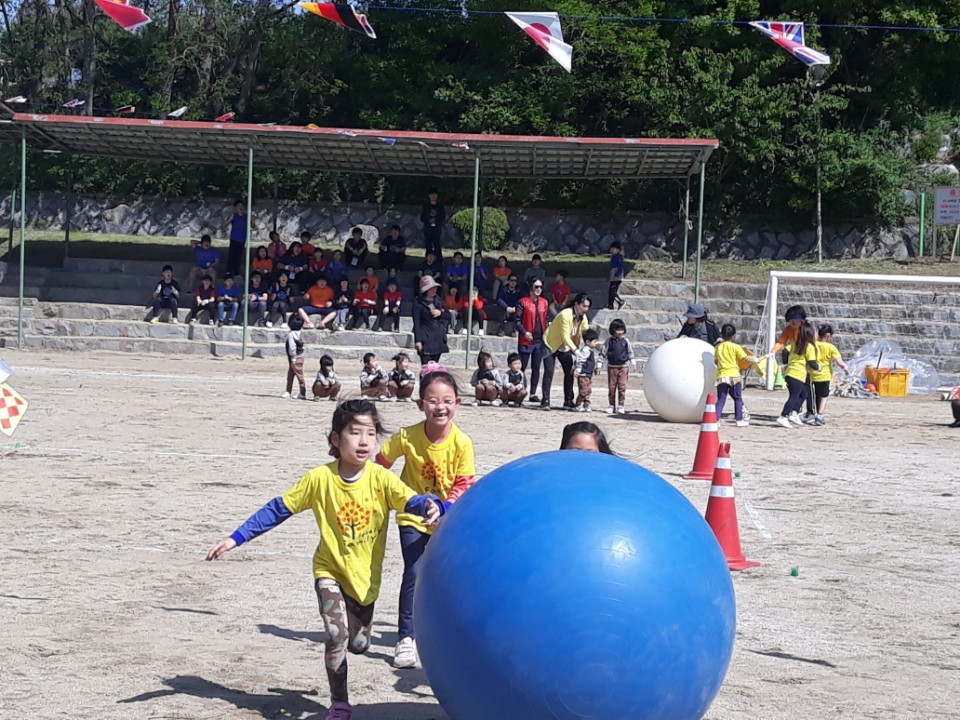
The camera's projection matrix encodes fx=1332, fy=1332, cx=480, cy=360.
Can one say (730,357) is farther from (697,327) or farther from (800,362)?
(697,327)

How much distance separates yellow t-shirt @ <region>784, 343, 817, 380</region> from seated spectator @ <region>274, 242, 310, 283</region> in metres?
13.4

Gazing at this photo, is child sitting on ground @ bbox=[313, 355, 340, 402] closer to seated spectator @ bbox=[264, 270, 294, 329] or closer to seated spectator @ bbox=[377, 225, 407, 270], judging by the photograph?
seated spectator @ bbox=[264, 270, 294, 329]

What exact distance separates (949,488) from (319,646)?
8.05 meters

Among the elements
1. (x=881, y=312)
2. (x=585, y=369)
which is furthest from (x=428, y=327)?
(x=881, y=312)

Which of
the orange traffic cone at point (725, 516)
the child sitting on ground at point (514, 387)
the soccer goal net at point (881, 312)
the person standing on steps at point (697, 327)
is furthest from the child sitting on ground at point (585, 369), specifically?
the orange traffic cone at point (725, 516)

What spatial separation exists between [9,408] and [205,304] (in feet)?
50.6

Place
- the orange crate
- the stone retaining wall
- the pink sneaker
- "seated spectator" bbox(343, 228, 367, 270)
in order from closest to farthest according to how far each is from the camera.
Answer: the pink sneaker → the orange crate → "seated spectator" bbox(343, 228, 367, 270) → the stone retaining wall

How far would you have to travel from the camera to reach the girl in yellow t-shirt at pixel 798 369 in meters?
18.0

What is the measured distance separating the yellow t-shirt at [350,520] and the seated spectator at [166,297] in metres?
22.4

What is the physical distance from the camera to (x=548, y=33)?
25.0m

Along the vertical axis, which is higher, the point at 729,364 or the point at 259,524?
the point at 729,364

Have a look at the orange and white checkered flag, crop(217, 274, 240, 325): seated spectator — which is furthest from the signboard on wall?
the orange and white checkered flag

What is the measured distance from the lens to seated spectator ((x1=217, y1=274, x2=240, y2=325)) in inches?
1081

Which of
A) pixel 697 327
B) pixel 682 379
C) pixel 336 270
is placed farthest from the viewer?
pixel 336 270
